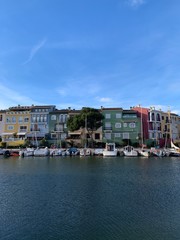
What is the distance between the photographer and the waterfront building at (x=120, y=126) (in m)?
70.8

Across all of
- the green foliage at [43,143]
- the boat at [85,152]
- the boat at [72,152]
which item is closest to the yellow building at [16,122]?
the green foliage at [43,143]

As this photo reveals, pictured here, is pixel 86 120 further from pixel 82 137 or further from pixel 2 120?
pixel 2 120

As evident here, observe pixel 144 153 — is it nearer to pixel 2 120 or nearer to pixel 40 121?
pixel 40 121

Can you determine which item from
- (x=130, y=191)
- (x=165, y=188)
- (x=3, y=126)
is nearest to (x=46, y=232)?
(x=130, y=191)

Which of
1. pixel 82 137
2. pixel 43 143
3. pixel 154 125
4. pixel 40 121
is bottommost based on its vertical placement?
pixel 43 143

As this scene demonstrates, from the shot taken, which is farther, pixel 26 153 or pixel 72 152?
pixel 72 152

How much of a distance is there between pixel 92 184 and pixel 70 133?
166 ft

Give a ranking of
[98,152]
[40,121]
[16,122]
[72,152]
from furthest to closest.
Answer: [16,122]
[40,121]
[72,152]
[98,152]

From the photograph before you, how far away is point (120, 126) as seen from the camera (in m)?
71.4

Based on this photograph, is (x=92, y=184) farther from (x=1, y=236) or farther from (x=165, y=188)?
(x=1, y=236)

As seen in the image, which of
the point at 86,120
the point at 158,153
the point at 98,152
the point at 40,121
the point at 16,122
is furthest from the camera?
the point at 16,122

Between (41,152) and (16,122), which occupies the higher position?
(16,122)

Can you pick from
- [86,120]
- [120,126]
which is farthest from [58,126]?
[120,126]

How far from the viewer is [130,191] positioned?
1895cm
